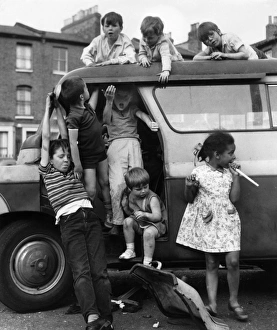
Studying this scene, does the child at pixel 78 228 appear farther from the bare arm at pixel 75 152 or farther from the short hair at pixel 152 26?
the short hair at pixel 152 26

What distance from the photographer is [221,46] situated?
530 centimetres

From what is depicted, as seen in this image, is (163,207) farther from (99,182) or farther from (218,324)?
(218,324)

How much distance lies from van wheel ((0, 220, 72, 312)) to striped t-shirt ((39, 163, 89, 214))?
20.9 inches

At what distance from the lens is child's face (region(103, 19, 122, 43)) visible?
528 centimetres

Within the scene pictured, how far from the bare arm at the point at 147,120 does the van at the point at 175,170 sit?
0.07 meters

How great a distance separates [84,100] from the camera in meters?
4.52

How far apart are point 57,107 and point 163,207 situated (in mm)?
1406

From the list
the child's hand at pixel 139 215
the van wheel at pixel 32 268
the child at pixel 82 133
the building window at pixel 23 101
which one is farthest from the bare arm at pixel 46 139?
the building window at pixel 23 101

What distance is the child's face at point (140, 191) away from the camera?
4668mm

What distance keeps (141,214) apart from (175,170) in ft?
1.72

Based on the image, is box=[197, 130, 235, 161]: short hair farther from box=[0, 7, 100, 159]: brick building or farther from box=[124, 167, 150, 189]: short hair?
box=[0, 7, 100, 159]: brick building

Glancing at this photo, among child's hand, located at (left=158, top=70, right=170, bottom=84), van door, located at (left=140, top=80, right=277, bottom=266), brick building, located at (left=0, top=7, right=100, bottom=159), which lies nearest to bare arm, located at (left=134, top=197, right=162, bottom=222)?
van door, located at (left=140, top=80, right=277, bottom=266)

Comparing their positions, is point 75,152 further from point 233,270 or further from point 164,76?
point 233,270

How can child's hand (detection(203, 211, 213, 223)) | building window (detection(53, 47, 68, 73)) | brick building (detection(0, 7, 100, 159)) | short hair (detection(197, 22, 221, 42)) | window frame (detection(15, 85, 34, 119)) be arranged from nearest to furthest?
child's hand (detection(203, 211, 213, 223)) < short hair (detection(197, 22, 221, 42)) < brick building (detection(0, 7, 100, 159)) < window frame (detection(15, 85, 34, 119)) < building window (detection(53, 47, 68, 73))
